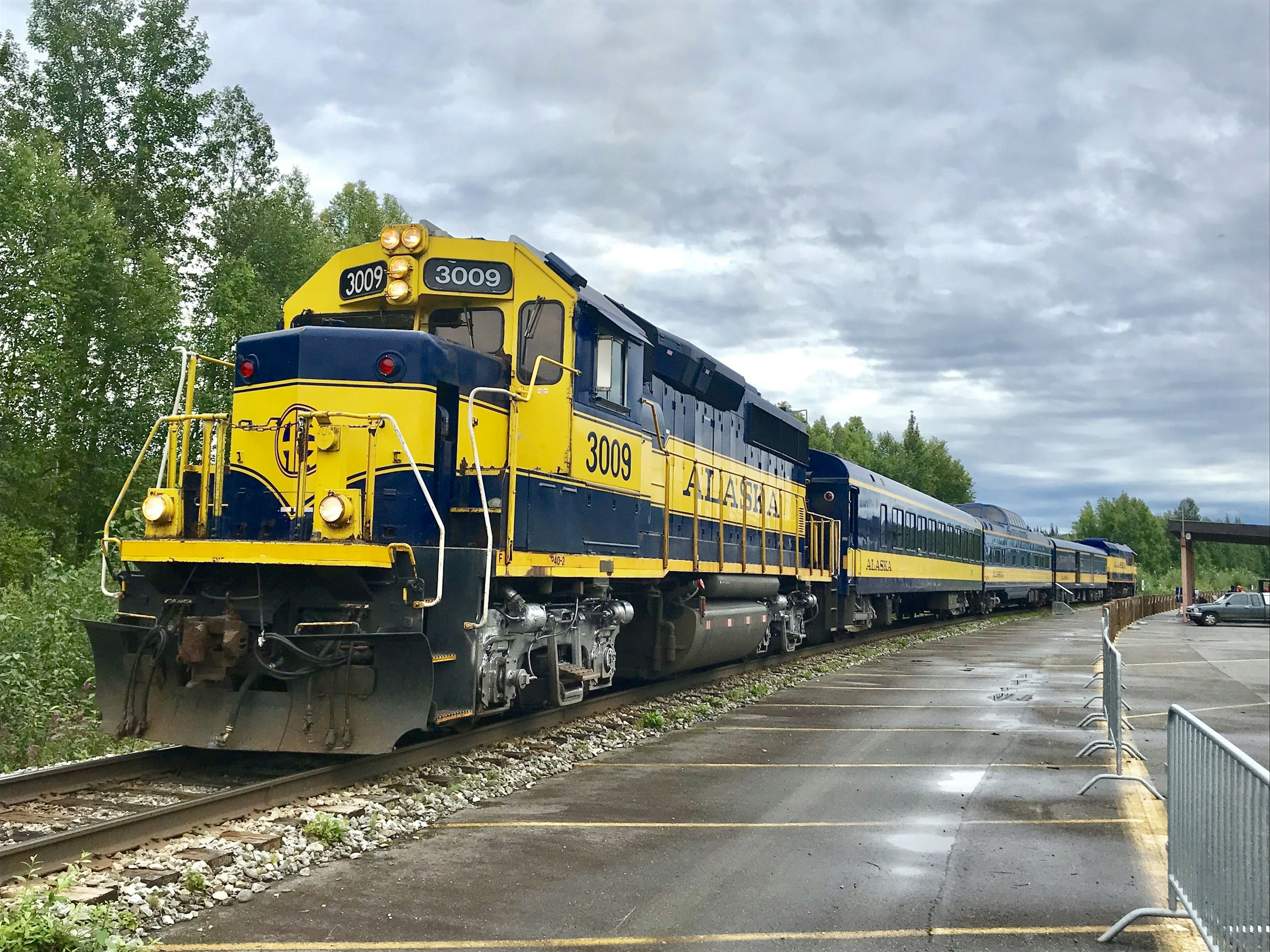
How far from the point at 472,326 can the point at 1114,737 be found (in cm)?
645

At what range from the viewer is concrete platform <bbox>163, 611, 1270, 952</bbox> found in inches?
186

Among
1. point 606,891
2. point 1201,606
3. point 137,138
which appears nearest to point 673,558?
point 606,891

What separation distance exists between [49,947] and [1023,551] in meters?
43.4

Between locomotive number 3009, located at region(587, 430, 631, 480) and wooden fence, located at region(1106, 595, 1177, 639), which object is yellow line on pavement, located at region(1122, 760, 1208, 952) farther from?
wooden fence, located at region(1106, 595, 1177, 639)

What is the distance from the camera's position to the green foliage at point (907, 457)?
9700 cm

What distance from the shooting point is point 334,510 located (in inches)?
280

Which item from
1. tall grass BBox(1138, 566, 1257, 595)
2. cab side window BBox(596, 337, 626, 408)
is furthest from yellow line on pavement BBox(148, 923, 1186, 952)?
tall grass BBox(1138, 566, 1257, 595)

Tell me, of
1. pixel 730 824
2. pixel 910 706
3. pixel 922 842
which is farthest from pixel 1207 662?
pixel 730 824

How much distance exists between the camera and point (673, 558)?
1184cm

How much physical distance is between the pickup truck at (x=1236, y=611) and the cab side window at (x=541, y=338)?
36.6 m

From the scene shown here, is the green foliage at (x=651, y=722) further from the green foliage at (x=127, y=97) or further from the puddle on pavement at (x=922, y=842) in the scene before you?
the green foliage at (x=127, y=97)

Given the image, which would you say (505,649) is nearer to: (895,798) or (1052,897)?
(895,798)

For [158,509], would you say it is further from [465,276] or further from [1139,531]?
[1139,531]

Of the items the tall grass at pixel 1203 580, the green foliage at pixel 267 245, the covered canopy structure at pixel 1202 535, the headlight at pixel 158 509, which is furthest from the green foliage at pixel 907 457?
the headlight at pixel 158 509
